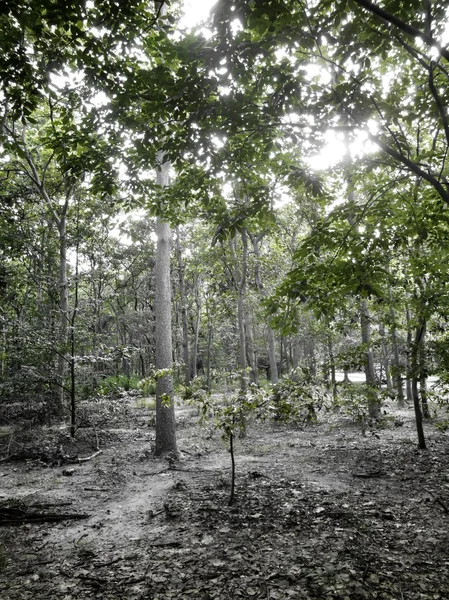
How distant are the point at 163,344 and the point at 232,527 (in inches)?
211

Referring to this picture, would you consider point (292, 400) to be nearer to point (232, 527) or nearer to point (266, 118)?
point (232, 527)

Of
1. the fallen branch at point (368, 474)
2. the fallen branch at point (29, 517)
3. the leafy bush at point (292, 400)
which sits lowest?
the fallen branch at point (368, 474)

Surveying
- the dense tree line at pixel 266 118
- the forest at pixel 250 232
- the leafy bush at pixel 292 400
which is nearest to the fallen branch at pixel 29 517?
the forest at pixel 250 232

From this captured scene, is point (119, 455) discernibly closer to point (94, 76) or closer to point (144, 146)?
point (144, 146)

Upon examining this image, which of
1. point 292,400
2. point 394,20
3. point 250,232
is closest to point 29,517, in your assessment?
point 292,400

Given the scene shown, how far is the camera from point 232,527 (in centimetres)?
506

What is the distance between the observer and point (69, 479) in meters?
7.58

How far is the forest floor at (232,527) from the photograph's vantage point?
147 inches

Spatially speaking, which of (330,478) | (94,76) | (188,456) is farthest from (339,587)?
(188,456)

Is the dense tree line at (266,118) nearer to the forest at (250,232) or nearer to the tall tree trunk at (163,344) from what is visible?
the forest at (250,232)

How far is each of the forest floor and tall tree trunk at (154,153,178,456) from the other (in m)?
0.59

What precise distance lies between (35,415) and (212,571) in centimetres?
844

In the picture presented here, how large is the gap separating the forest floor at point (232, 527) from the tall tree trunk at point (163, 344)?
1.94 feet

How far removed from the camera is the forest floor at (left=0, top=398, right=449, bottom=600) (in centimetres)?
372
